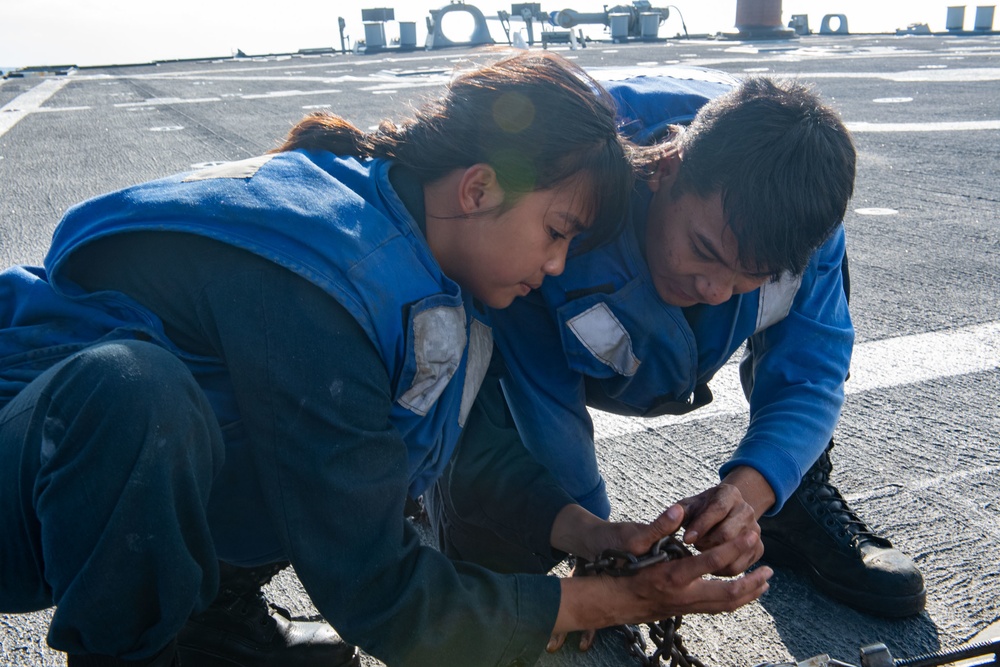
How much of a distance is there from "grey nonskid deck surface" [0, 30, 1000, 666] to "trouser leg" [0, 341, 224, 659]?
0.69 metres

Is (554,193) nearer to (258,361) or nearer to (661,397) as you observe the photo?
(258,361)

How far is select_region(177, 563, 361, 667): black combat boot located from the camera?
6.45 feet

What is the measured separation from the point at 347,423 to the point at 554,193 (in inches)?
23.5

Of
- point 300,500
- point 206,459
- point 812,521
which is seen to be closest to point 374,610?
point 300,500

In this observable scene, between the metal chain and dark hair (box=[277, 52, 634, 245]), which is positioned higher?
dark hair (box=[277, 52, 634, 245])

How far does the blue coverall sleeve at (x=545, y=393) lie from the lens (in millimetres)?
2359

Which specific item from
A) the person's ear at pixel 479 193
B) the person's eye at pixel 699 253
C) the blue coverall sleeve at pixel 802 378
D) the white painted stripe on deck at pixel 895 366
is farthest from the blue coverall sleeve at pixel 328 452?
the white painted stripe on deck at pixel 895 366

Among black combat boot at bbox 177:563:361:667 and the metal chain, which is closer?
the metal chain

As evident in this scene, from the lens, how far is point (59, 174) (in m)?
7.49

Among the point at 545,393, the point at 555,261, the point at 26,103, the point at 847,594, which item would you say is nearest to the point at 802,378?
the point at 847,594

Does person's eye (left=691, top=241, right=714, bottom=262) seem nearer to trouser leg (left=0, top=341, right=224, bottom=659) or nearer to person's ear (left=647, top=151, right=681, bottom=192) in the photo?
person's ear (left=647, top=151, right=681, bottom=192)

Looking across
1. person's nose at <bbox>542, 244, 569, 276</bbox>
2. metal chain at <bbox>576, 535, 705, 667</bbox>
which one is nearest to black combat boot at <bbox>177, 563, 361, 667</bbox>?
metal chain at <bbox>576, 535, 705, 667</bbox>

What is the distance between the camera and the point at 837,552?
2.24 meters

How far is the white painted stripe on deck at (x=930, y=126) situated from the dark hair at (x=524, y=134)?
7.84m
